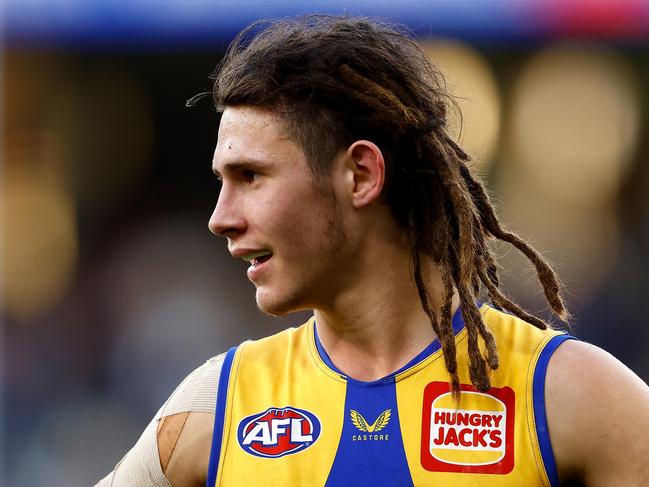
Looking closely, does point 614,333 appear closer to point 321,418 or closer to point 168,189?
point 168,189

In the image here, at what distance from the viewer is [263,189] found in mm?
3346

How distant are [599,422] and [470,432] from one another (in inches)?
14.5

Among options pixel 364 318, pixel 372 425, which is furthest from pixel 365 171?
pixel 372 425

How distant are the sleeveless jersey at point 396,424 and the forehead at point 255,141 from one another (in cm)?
66

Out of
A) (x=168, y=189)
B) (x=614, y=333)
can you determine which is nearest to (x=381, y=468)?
(x=614, y=333)

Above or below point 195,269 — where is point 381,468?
above

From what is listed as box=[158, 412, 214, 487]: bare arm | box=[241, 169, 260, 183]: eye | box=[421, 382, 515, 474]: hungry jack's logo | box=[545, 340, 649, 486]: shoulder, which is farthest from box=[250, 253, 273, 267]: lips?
box=[545, 340, 649, 486]: shoulder

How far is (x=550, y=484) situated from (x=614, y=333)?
7.69 m

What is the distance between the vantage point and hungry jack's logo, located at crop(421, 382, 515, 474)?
3.19 meters

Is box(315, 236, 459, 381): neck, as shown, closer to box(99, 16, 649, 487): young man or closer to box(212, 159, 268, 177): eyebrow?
box(99, 16, 649, 487): young man

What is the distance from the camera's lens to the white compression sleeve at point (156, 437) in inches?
135

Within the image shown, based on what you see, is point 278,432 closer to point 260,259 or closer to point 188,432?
point 188,432

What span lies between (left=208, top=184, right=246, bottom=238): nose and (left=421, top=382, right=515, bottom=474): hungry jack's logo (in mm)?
758

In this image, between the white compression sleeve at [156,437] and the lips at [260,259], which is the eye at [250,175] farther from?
the white compression sleeve at [156,437]
